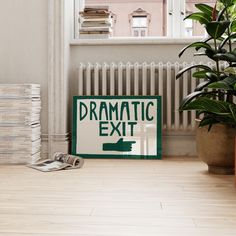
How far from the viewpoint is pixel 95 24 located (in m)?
2.92

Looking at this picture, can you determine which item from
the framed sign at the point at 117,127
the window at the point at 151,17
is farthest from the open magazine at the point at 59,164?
the window at the point at 151,17

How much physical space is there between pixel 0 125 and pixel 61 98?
52cm

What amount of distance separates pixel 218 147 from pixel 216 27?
2.25 ft

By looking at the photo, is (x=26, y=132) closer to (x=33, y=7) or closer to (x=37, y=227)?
(x=33, y=7)

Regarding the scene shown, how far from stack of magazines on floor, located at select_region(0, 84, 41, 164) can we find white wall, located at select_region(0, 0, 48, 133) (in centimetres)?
32

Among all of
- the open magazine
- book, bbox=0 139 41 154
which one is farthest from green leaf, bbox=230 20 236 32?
book, bbox=0 139 41 154

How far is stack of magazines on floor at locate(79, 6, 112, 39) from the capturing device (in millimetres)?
2900

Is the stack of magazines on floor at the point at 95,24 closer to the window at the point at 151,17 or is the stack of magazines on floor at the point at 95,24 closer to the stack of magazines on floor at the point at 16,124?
the window at the point at 151,17

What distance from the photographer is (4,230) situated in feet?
4.02

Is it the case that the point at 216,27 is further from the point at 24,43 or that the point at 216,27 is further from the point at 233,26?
the point at 24,43

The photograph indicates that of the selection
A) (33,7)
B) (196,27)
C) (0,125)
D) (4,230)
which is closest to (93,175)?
(0,125)

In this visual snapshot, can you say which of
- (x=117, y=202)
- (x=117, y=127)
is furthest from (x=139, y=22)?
(x=117, y=202)

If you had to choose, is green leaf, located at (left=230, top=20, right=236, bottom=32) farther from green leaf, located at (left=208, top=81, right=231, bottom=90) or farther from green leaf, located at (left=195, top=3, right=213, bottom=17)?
green leaf, located at (left=208, top=81, right=231, bottom=90)

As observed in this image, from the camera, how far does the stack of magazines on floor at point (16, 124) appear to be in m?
2.46
